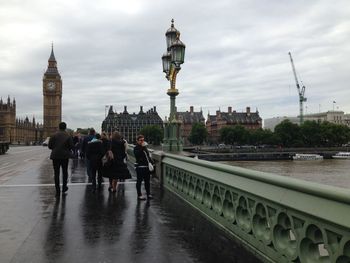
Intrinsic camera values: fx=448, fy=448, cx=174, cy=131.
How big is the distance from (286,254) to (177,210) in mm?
5244

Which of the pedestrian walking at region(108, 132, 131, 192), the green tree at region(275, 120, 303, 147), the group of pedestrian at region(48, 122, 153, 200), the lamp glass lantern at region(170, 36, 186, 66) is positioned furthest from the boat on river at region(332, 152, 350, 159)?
the pedestrian walking at region(108, 132, 131, 192)

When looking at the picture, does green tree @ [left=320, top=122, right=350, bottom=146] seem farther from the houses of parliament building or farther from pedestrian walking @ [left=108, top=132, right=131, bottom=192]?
pedestrian walking @ [left=108, top=132, right=131, bottom=192]

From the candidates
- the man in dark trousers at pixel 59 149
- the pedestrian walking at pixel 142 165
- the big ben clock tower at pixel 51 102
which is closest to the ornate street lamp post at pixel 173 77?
the pedestrian walking at pixel 142 165

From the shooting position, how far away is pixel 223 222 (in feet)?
23.2

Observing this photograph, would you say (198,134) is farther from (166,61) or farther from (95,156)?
(95,156)

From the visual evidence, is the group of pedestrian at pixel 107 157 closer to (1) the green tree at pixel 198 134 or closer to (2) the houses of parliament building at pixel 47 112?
(2) the houses of parliament building at pixel 47 112

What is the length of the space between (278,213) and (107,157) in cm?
891

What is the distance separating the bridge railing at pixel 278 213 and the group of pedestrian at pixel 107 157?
3318mm

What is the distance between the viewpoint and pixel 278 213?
190 inches

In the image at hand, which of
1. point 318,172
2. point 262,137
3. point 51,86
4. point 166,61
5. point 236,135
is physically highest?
point 51,86

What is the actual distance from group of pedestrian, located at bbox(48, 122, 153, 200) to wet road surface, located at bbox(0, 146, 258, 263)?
2.11ft

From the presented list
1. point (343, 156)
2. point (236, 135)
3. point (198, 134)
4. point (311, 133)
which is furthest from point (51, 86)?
point (343, 156)

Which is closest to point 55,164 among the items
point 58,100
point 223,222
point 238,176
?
point 223,222

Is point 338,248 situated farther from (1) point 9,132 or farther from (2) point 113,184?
(1) point 9,132
